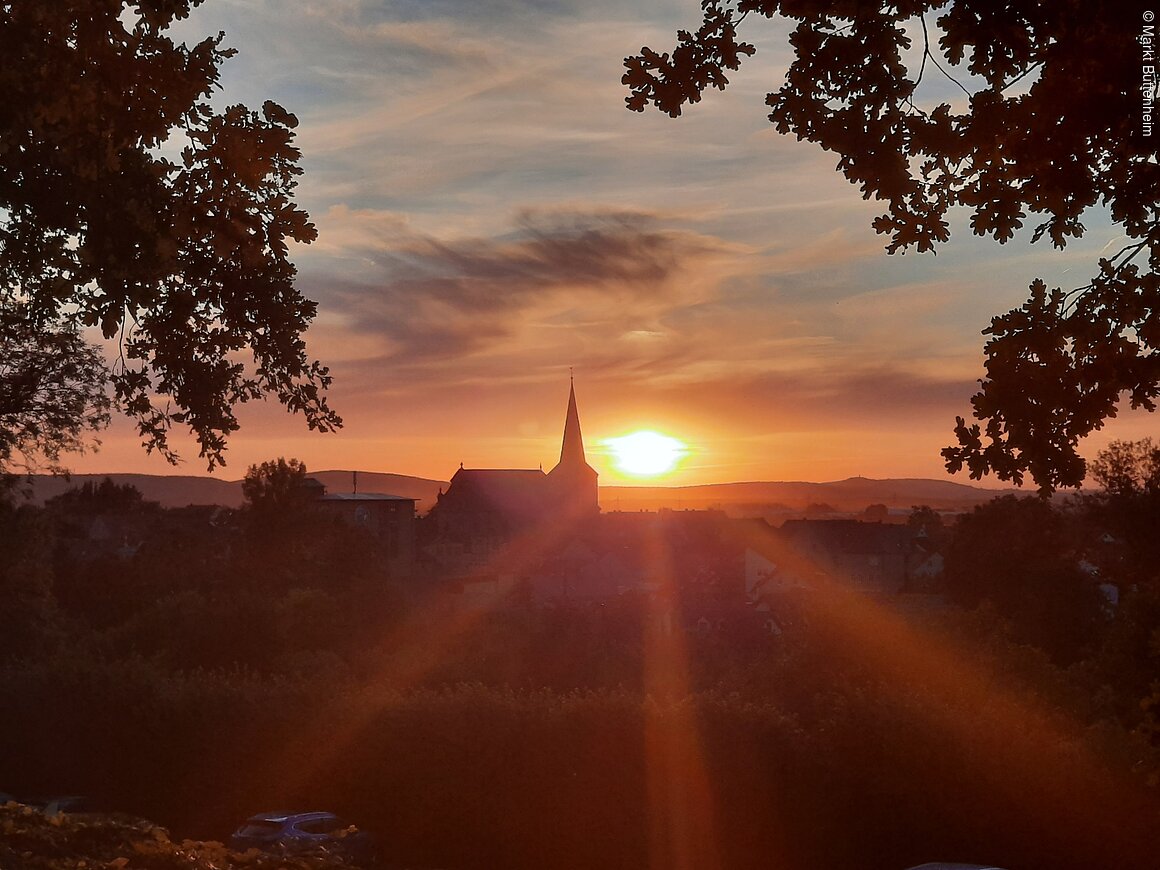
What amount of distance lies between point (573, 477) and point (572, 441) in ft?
20.4

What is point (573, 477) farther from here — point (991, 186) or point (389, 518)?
point (991, 186)

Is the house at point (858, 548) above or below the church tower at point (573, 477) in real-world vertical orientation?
below

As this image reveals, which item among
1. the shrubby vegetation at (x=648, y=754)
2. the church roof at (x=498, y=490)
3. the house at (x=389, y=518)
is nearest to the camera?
the shrubby vegetation at (x=648, y=754)

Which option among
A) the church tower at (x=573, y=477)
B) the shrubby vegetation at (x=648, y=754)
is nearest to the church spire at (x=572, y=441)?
the church tower at (x=573, y=477)

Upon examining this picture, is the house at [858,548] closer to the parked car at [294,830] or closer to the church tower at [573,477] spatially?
the church tower at [573,477]

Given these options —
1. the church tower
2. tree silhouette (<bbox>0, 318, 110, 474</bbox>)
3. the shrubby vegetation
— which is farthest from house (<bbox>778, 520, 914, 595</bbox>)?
tree silhouette (<bbox>0, 318, 110, 474</bbox>)

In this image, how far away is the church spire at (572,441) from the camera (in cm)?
15225

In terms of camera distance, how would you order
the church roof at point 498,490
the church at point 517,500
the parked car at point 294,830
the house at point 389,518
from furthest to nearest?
the church roof at point 498,490 → the church at point 517,500 → the house at point 389,518 → the parked car at point 294,830

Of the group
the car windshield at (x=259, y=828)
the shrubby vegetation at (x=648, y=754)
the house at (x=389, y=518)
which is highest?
the house at (x=389, y=518)

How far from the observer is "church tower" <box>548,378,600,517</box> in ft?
495

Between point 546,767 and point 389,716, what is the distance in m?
3.33

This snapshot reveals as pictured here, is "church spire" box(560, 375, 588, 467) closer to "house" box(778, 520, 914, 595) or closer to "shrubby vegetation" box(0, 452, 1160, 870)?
"house" box(778, 520, 914, 595)

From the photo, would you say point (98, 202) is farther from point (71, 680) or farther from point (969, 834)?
point (71, 680)

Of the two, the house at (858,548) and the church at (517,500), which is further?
the church at (517,500)
